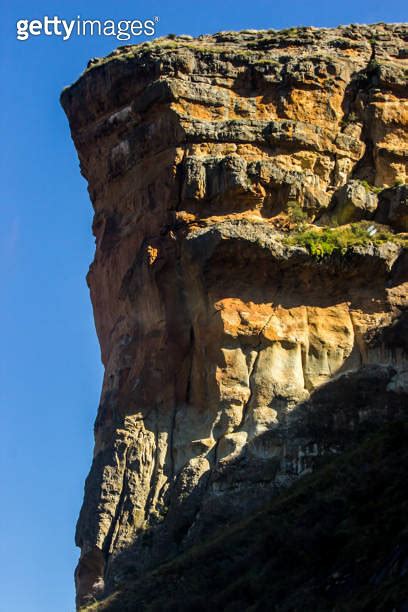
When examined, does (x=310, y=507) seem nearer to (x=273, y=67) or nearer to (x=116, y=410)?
(x=116, y=410)

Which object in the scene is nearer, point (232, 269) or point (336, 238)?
point (232, 269)

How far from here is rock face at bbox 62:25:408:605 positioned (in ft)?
142

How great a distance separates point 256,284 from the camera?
45.5 meters

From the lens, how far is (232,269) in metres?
45.5

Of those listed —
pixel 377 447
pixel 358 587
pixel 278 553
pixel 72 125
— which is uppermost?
pixel 72 125

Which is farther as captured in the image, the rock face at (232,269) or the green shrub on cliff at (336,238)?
the green shrub on cliff at (336,238)

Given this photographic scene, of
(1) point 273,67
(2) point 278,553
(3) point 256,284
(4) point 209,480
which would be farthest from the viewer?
(1) point 273,67

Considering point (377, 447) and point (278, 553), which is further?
point (377, 447)

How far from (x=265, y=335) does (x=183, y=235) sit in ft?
14.1

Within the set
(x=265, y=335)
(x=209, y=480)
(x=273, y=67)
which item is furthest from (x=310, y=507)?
(x=273, y=67)

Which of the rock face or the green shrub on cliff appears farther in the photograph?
Result: the green shrub on cliff

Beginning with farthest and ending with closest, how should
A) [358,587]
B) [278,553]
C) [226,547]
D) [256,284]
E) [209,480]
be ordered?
[256,284] < [209,480] < [226,547] < [278,553] < [358,587]

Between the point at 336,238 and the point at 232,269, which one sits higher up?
the point at 336,238

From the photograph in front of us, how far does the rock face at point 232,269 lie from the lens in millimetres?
43156
